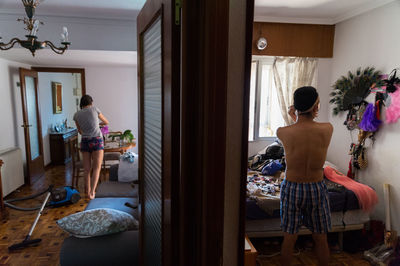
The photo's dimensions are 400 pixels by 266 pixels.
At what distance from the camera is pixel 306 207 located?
2.17 m

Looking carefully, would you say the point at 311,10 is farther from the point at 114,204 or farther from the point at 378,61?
the point at 114,204

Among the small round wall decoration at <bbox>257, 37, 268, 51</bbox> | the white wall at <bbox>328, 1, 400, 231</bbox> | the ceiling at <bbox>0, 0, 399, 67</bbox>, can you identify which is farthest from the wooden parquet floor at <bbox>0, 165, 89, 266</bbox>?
the white wall at <bbox>328, 1, 400, 231</bbox>

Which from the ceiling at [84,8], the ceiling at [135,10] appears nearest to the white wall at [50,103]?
the ceiling at [135,10]

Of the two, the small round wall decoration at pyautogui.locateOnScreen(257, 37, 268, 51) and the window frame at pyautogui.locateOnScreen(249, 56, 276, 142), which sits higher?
the small round wall decoration at pyautogui.locateOnScreen(257, 37, 268, 51)

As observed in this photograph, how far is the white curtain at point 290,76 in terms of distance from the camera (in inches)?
176

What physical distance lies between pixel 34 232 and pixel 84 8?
279cm

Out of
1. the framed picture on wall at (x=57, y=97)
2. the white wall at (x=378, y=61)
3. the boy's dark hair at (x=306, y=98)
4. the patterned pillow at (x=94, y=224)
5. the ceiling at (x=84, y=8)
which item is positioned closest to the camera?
the patterned pillow at (x=94, y=224)

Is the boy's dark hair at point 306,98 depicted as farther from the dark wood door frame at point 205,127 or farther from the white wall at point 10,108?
the white wall at point 10,108

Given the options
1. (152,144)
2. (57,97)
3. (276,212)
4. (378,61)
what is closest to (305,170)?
(276,212)

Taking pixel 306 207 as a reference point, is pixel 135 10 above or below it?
above

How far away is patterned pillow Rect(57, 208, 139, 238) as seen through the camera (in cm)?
182

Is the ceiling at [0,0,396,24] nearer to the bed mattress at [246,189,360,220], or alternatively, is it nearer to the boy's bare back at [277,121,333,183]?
the boy's bare back at [277,121,333,183]

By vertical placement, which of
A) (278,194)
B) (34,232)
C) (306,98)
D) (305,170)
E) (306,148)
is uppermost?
(306,98)

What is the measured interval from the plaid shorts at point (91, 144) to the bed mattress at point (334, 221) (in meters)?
2.38
